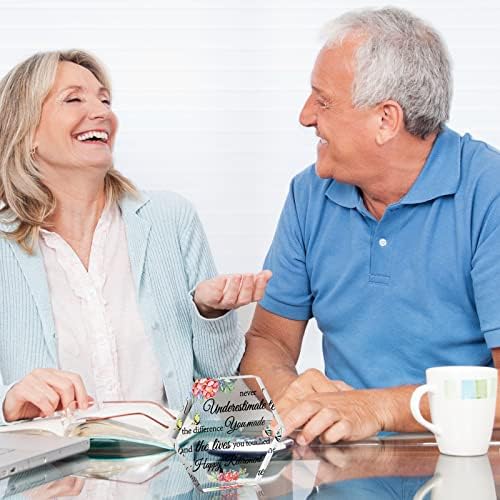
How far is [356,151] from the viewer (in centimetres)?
178

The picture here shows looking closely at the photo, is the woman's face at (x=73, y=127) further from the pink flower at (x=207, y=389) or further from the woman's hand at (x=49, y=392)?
the pink flower at (x=207, y=389)

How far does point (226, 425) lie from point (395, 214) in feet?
2.64

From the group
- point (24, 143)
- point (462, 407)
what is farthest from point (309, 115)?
point (462, 407)

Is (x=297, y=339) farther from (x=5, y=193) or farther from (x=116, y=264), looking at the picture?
(x=5, y=193)

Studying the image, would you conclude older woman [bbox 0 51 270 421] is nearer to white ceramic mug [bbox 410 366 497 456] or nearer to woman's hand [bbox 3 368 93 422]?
woman's hand [bbox 3 368 93 422]

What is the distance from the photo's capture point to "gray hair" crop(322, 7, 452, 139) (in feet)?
5.69

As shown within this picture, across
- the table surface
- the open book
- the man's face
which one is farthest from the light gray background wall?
the table surface

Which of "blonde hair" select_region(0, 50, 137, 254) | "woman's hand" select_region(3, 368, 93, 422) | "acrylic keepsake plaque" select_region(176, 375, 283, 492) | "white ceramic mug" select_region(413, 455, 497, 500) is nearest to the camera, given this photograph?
"white ceramic mug" select_region(413, 455, 497, 500)

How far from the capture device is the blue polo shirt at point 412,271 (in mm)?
1693

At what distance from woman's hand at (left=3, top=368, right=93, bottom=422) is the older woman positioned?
1.29 ft

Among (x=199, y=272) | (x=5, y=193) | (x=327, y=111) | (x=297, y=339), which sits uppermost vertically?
(x=327, y=111)

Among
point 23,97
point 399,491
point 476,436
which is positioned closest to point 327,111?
point 23,97

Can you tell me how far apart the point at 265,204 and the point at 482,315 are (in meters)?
1.29

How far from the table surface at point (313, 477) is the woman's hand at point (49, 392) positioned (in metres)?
0.18
